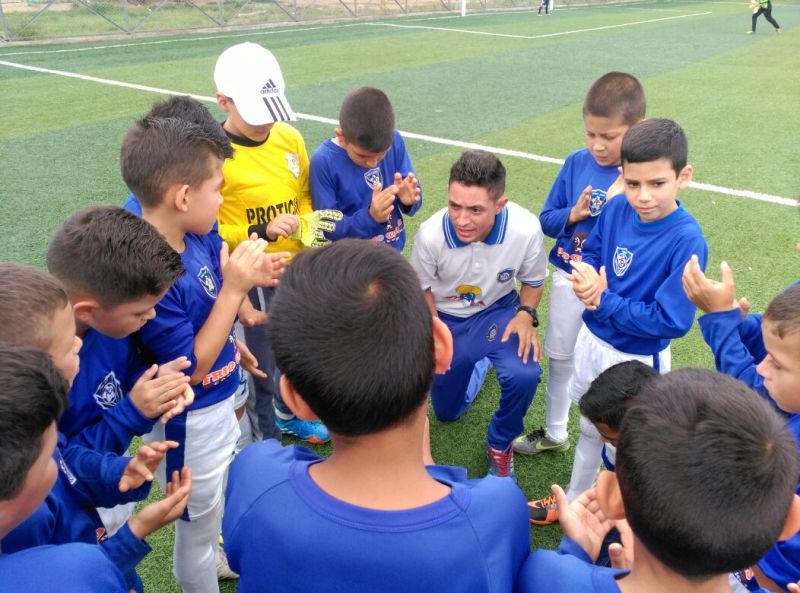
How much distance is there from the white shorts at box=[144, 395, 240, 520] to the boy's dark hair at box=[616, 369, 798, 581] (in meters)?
1.61

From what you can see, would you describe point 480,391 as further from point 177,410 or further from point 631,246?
point 177,410

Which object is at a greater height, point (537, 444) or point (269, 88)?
point (269, 88)

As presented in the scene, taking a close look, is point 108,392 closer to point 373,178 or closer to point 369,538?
point 369,538

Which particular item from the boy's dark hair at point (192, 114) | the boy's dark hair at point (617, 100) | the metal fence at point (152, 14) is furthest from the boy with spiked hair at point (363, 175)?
the metal fence at point (152, 14)

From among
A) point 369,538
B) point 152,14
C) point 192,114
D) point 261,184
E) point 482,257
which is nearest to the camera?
point 369,538

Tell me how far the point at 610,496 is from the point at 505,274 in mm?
A: 1952

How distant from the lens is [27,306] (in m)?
1.58

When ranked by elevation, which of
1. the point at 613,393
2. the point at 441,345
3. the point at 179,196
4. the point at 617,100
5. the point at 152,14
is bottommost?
the point at 613,393

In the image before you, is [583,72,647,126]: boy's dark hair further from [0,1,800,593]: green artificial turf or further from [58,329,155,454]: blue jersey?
[58,329,155,454]: blue jersey

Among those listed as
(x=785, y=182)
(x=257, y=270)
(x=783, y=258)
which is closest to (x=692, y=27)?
(x=785, y=182)

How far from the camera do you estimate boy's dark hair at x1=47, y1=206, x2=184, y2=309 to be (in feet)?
6.06

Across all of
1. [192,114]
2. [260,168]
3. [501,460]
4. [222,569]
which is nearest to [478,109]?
[260,168]

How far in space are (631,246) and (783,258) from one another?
3.28m

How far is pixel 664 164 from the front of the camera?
2605 mm
